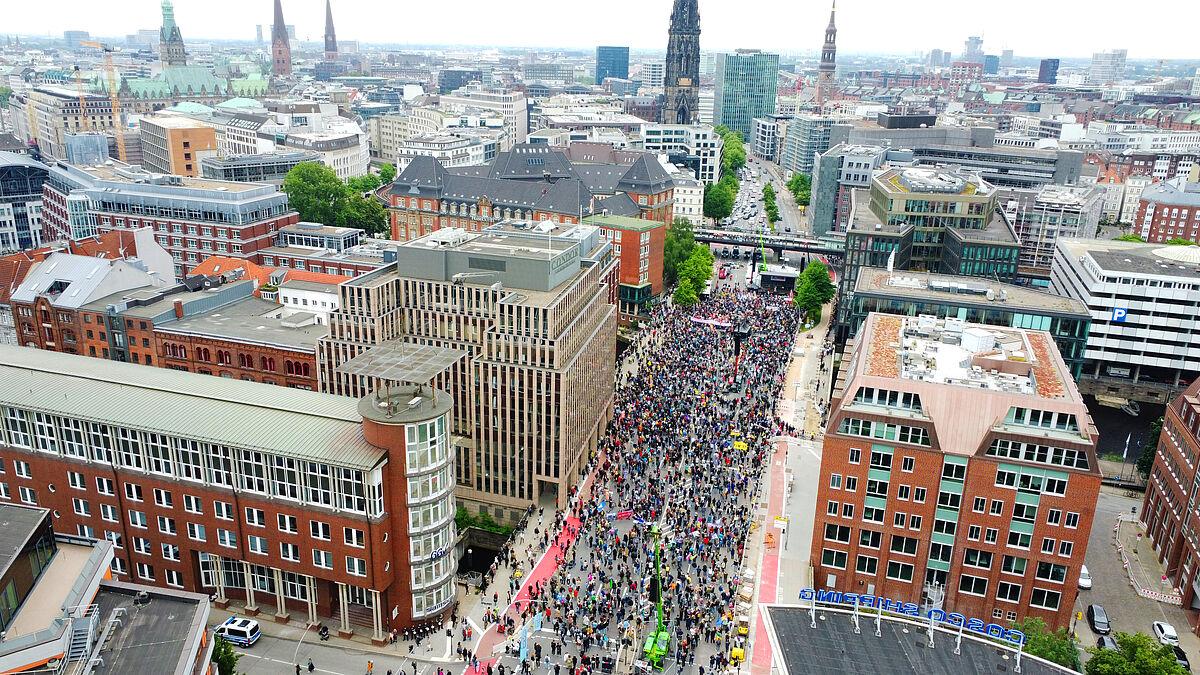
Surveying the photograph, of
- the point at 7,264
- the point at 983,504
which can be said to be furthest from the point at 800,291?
the point at 7,264

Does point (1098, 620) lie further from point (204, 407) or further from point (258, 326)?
point (258, 326)

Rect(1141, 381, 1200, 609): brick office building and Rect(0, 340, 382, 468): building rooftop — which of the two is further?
Rect(1141, 381, 1200, 609): brick office building

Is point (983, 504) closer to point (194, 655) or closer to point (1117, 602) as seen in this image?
point (1117, 602)

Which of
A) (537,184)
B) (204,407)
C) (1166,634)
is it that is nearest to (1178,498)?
(1166,634)

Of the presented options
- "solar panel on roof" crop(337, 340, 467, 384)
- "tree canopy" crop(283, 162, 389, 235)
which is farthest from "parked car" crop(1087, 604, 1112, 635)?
"tree canopy" crop(283, 162, 389, 235)

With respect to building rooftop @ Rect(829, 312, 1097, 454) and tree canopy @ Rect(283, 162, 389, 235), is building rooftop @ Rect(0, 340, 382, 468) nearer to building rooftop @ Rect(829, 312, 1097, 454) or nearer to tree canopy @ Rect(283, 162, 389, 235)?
building rooftop @ Rect(829, 312, 1097, 454)
